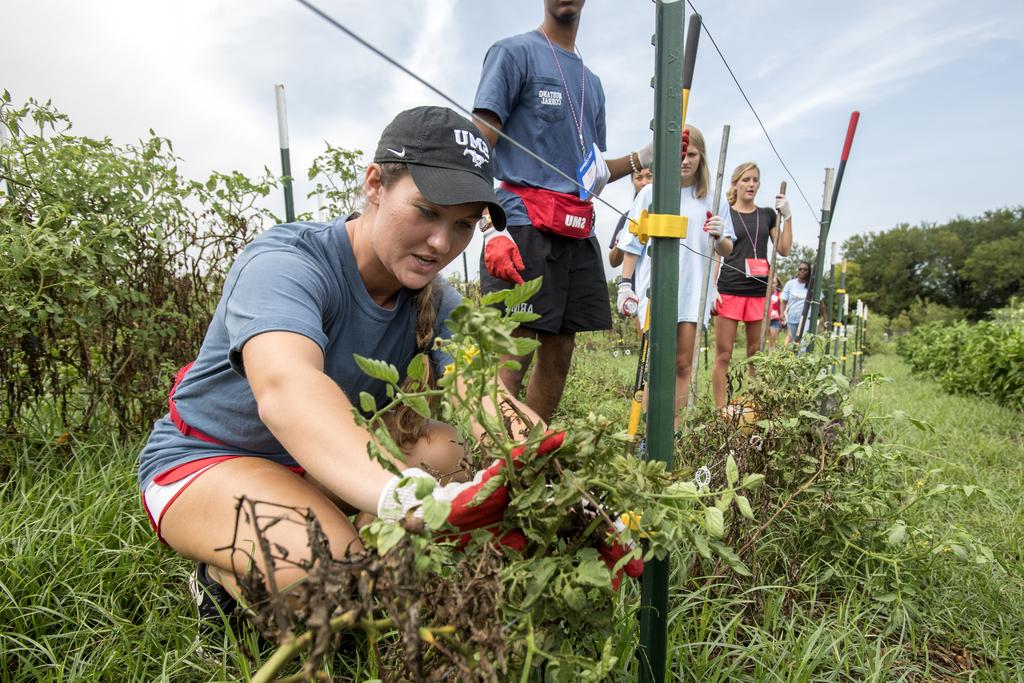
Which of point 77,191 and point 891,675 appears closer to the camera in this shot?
point 891,675

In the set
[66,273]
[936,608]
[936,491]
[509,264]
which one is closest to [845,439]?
[936,491]

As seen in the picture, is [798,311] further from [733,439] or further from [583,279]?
[733,439]

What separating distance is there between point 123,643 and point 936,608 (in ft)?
7.37

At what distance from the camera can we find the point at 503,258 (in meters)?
2.47

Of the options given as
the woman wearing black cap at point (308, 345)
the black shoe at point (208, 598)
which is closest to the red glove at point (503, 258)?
the woman wearing black cap at point (308, 345)

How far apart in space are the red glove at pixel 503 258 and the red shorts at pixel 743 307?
289cm

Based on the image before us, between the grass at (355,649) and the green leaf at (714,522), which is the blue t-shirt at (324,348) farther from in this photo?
the green leaf at (714,522)

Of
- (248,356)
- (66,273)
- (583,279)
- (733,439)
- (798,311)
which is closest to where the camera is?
(248,356)

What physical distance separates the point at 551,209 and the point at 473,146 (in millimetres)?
1195

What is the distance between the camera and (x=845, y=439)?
207 cm

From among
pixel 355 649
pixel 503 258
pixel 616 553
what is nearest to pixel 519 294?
pixel 616 553

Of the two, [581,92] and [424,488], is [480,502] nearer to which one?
[424,488]

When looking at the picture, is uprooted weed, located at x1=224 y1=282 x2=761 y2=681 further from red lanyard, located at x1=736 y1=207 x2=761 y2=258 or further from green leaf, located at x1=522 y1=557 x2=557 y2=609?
red lanyard, located at x1=736 y1=207 x2=761 y2=258

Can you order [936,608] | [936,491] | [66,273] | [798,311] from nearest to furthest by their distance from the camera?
[936,491], [936,608], [66,273], [798,311]
